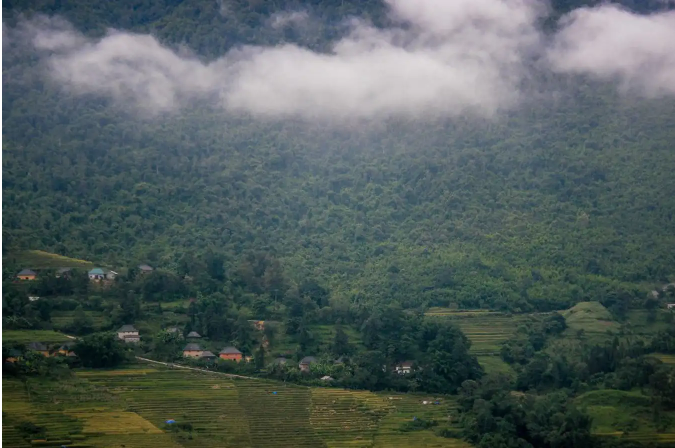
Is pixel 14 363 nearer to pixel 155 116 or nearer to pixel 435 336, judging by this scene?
pixel 435 336

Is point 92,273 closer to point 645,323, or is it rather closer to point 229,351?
point 229,351

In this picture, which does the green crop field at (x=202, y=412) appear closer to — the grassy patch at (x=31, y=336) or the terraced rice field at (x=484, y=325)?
the grassy patch at (x=31, y=336)

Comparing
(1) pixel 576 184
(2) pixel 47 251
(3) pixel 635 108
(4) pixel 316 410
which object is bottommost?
(4) pixel 316 410

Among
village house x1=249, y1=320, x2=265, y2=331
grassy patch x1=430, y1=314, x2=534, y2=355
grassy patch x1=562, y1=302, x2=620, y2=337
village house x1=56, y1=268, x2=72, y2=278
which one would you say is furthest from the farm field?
village house x1=56, y1=268, x2=72, y2=278

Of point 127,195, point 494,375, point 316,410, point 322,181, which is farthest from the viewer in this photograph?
point 322,181

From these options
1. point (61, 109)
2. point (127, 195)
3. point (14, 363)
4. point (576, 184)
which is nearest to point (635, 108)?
point (576, 184)

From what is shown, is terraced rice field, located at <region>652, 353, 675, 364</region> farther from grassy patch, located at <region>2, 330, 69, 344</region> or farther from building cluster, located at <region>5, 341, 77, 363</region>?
grassy patch, located at <region>2, 330, 69, 344</region>
